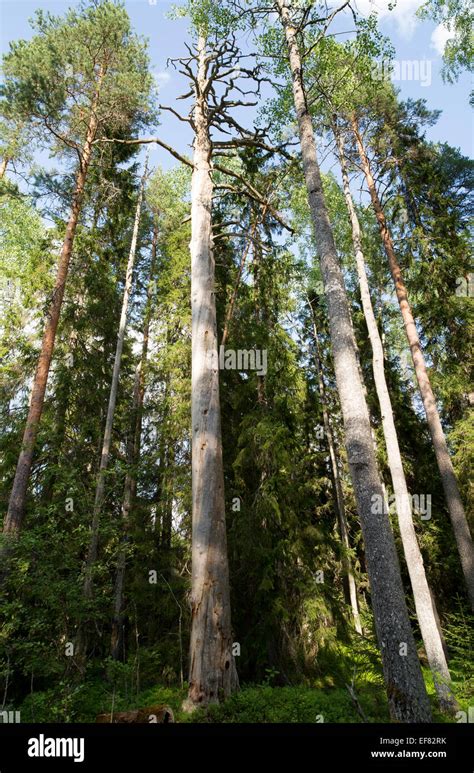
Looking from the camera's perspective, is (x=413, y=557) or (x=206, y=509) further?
(x=413, y=557)


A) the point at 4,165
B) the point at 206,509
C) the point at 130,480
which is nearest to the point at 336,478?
the point at 130,480

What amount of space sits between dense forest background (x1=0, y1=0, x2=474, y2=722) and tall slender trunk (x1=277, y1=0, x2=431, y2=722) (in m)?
0.02

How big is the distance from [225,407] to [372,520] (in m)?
5.92

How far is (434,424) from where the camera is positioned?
10.4m

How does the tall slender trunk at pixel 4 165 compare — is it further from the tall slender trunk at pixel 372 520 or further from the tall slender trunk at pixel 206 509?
the tall slender trunk at pixel 372 520

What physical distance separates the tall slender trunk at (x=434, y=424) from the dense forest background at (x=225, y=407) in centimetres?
7

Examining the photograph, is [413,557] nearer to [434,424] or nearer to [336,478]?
[434,424]

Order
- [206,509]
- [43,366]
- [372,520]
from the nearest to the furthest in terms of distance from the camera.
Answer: [372,520] → [206,509] → [43,366]

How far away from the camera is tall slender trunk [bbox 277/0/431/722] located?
3748mm

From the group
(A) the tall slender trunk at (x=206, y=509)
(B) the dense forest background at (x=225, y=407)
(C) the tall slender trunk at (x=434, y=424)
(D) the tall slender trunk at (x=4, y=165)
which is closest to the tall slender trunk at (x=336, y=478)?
(B) the dense forest background at (x=225, y=407)

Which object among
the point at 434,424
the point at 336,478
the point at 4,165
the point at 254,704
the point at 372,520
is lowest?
the point at 254,704

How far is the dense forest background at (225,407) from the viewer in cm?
530
